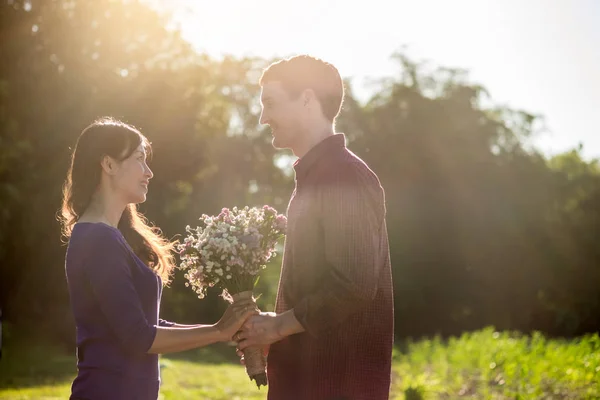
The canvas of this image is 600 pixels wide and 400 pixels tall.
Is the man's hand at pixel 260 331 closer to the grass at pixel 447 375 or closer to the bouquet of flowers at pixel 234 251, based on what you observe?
the bouquet of flowers at pixel 234 251

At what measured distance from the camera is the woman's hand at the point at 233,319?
13.3 feet

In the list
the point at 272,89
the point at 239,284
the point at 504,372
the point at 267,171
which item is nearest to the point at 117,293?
the point at 239,284

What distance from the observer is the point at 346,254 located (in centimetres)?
348

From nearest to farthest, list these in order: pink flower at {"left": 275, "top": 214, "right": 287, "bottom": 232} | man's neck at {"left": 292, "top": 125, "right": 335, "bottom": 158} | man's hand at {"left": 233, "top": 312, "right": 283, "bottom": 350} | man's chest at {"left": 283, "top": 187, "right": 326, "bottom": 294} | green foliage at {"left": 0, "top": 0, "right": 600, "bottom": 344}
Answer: man's chest at {"left": 283, "top": 187, "right": 326, "bottom": 294} → man's hand at {"left": 233, "top": 312, "right": 283, "bottom": 350} → man's neck at {"left": 292, "top": 125, "right": 335, "bottom": 158} → pink flower at {"left": 275, "top": 214, "right": 287, "bottom": 232} → green foliage at {"left": 0, "top": 0, "right": 600, "bottom": 344}

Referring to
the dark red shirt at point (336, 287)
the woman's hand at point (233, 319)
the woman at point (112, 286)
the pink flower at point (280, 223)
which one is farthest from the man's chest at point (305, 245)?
the pink flower at point (280, 223)

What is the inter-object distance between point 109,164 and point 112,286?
689 millimetres

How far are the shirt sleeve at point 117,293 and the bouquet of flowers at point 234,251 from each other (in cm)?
64

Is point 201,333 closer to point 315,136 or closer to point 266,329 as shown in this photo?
point 266,329

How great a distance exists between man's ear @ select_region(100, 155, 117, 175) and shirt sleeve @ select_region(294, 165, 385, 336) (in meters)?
1.12

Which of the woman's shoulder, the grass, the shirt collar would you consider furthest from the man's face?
the grass

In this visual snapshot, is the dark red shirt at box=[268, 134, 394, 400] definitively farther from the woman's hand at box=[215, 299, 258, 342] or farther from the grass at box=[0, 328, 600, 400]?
the grass at box=[0, 328, 600, 400]

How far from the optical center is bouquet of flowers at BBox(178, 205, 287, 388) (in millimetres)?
4363

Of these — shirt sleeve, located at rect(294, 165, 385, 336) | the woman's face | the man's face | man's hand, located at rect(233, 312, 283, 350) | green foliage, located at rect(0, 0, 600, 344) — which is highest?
green foliage, located at rect(0, 0, 600, 344)

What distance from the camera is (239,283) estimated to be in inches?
173
